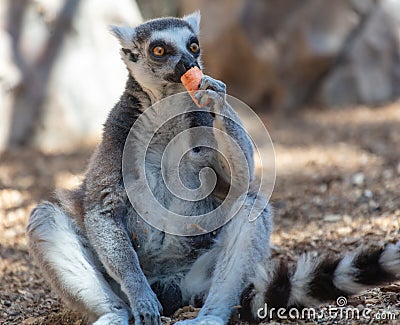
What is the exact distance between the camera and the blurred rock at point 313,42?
1166 centimetres

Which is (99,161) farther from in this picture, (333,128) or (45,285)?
(333,128)

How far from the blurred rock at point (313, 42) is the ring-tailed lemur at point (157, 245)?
282 inches

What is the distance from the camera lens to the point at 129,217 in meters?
4.32

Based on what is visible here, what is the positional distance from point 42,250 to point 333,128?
683 cm

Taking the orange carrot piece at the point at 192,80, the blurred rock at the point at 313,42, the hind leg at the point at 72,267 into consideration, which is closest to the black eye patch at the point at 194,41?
the orange carrot piece at the point at 192,80

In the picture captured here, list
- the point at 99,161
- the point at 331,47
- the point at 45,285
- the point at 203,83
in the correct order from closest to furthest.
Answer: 1. the point at 203,83
2. the point at 99,161
3. the point at 45,285
4. the point at 331,47

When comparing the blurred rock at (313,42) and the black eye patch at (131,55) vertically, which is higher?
the blurred rock at (313,42)

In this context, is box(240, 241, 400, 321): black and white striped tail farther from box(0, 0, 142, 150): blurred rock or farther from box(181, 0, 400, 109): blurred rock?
box(181, 0, 400, 109): blurred rock

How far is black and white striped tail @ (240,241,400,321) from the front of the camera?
3490 millimetres

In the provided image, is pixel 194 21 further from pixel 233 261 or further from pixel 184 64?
pixel 233 261

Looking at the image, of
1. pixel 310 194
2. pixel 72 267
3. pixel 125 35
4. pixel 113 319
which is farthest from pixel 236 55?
pixel 113 319

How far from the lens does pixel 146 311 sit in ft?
12.8

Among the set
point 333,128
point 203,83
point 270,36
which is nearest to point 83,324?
point 203,83

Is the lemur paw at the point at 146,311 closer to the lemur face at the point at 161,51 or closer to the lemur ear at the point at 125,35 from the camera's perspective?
the lemur face at the point at 161,51
